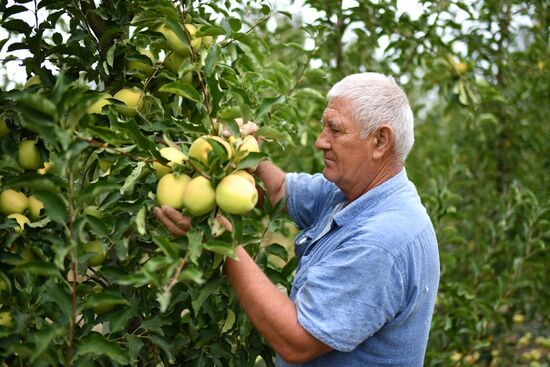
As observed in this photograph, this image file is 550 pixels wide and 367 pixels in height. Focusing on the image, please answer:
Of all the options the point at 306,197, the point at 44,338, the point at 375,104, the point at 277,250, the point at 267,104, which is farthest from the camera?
the point at 306,197

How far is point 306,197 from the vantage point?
185cm

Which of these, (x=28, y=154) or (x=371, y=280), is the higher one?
(x=28, y=154)

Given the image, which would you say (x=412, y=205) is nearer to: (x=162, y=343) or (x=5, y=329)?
(x=162, y=343)

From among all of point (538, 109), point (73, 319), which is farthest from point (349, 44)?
point (73, 319)

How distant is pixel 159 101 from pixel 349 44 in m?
1.74

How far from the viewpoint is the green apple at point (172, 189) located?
124 centimetres

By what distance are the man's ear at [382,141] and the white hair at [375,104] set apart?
10mm

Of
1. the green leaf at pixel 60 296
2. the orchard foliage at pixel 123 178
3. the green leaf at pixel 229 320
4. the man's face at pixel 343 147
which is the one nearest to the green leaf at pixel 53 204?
the orchard foliage at pixel 123 178

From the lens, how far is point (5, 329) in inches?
44.3

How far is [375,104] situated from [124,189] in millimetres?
619

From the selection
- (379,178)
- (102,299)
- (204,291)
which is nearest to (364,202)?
(379,178)

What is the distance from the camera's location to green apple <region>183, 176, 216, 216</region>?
1.20m

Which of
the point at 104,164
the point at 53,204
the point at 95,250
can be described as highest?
the point at 53,204

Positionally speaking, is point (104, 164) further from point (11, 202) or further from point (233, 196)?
point (233, 196)
